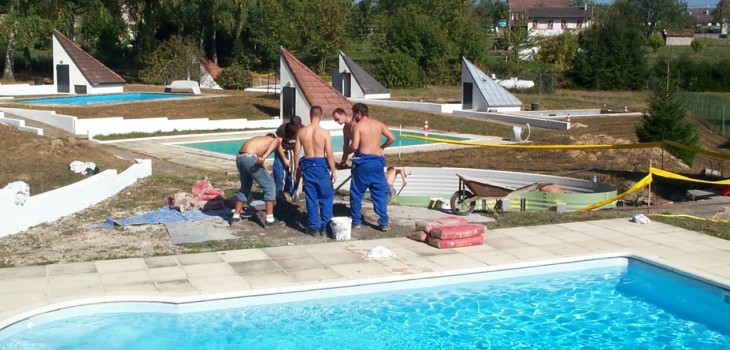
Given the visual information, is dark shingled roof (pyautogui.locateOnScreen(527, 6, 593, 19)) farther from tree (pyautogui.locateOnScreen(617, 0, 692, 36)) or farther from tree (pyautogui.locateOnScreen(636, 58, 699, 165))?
tree (pyautogui.locateOnScreen(636, 58, 699, 165))

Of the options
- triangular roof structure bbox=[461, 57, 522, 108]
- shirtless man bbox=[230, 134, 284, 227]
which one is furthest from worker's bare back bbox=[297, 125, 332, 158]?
triangular roof structure bbox=[461, 57, 522, 108]

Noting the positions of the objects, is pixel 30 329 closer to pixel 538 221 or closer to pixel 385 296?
pixel 385 296

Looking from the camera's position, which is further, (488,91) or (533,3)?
(533,3)

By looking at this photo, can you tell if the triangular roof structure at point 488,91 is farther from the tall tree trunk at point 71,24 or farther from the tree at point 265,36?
the tall tree trunk at point 71,24

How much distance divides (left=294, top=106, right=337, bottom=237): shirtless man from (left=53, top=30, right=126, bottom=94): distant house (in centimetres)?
3130

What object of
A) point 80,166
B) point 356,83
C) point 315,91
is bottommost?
point 80,166

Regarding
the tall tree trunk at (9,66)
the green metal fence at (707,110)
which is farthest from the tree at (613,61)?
the tall tree trunk at (9,66)

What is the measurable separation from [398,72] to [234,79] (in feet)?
33.0

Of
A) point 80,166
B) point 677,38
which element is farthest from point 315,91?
point 677,38

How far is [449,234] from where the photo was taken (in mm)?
10273

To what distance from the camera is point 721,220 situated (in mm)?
12602

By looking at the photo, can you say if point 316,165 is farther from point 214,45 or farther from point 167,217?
point 214,45

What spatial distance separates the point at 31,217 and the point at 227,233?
9.11ft

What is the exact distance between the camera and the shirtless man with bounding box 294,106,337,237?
1041 cm
